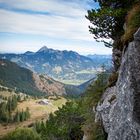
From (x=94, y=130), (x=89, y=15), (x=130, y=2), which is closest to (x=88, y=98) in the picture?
(x=94, y=130)

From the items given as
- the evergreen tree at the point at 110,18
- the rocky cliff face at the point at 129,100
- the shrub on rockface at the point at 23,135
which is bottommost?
the shrub on rockface at the point at 23,135

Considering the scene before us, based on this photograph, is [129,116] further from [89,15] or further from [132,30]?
[89,15]

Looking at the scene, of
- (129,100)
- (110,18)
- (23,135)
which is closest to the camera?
(129,100)

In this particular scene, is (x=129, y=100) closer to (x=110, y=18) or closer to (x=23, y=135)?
(x=110, y=18)

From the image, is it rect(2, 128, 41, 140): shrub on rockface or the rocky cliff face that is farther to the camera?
rect(2, 128, 41, 140): shrub on rockface

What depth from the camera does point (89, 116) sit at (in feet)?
146

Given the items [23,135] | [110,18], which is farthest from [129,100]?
[23,135]

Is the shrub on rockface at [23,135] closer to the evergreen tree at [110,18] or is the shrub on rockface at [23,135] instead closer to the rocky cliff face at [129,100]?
the evergreen tree at [110,18]

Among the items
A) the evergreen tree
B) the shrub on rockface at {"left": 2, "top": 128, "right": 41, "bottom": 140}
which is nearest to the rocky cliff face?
the evergreen tree

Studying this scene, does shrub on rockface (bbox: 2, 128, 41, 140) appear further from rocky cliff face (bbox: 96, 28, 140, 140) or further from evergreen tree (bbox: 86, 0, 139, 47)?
rocky cliff face (bbox: 96, 28, 140, 140)

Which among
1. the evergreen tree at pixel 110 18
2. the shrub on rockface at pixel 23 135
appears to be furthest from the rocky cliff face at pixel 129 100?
the shrub on rockface at pixel 23 135

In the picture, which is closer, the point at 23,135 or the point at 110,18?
the point at 110,18

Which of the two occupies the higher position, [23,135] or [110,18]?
[110,18]

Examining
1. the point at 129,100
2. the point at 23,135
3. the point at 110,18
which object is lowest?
the point at 23,135
